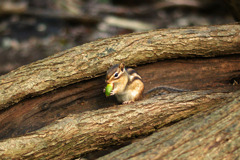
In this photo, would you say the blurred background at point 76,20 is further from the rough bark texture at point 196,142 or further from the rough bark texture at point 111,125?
the rough bark texture at point 196,142

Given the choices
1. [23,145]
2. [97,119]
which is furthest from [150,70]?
[23,145]

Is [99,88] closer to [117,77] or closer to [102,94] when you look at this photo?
[102,94]

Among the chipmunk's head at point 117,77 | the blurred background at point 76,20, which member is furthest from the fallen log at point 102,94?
the blurred background at point 76,20

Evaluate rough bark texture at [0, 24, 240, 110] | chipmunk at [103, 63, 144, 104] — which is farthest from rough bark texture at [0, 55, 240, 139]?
chipmunk at [103, 63, 144, 104]

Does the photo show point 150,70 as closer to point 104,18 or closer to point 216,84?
point 216,84

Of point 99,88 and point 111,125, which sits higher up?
point 99,88

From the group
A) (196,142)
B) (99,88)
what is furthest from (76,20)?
(196,142)
